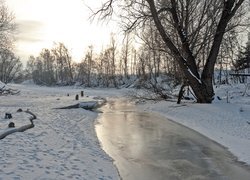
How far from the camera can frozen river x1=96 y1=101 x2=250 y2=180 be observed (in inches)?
403

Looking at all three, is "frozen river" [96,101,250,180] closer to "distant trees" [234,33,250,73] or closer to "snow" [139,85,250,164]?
"snow" [139,85,250,164]

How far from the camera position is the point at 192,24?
26469 mm

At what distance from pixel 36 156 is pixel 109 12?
50.5 ft

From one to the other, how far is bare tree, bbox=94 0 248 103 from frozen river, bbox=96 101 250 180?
5.71 metres

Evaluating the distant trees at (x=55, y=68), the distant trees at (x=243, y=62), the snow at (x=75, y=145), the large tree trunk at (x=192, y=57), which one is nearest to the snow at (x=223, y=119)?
the snow at (x=75, y=145)

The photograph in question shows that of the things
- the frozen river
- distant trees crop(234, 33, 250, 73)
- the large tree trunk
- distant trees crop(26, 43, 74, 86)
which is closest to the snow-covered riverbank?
the frozen river

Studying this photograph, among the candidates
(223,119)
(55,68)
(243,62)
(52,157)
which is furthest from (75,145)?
(55,68)

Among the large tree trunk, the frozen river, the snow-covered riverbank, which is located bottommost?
the frozen river

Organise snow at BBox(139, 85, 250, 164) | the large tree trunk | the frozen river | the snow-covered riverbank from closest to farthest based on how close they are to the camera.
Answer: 1. the snow-covered riverbank
2. the frozen river
3. snow at BBox(139, 85, 250, 164)
4. the large tree trunk

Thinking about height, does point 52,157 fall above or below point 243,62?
below

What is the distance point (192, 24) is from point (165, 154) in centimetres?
1568

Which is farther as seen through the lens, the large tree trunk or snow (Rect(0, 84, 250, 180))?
the large tree trunk

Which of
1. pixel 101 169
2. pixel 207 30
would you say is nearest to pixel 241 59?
pixel 207 30

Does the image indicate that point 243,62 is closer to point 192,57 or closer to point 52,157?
point 192,57
